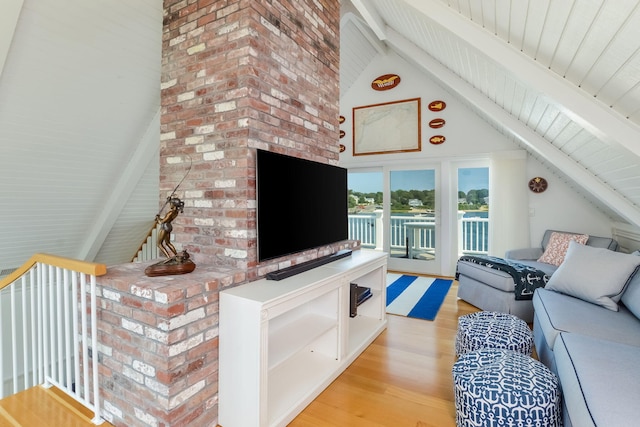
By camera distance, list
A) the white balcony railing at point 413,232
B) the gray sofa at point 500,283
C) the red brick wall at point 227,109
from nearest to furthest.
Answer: the red brick wall at point 227,109 < the gray sofa at point 500,283 < the white balcony railing at point 413,232

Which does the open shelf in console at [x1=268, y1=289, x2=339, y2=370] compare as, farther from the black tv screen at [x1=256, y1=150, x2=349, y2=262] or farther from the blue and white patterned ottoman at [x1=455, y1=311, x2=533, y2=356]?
the blue and white patterned ottoman at [x1=455, y1=311, x2=533, y2=356]

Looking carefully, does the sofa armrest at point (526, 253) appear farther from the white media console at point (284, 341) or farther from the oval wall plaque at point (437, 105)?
the white media console at point (284, 341)

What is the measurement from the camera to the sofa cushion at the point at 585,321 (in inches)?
74.3

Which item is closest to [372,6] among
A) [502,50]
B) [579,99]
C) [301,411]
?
[502,50]

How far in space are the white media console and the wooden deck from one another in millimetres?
796

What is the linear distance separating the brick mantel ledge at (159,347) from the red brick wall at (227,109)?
39 centimetres

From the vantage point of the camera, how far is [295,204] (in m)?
2.32

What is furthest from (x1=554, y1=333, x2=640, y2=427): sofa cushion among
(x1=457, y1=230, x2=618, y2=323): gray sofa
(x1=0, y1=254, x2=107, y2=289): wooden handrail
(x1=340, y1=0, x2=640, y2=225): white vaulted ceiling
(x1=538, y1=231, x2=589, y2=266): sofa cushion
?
(x1=538, y1=231, x2=589, y2=266): sofa cushion

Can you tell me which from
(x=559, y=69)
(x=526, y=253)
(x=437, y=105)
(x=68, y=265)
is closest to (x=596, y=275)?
(x=559, y=69)

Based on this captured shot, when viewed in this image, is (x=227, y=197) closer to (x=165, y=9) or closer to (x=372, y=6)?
(x=165, y=9)

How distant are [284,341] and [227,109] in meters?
1.52

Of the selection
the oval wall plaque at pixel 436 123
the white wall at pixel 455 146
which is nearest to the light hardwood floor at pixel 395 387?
the white wall at pixel 455 146

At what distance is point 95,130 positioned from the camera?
2791 mm

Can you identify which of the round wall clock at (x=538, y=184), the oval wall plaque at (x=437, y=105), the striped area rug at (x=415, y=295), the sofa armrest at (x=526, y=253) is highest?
the oval wall plaque at (x=437, y=105)
